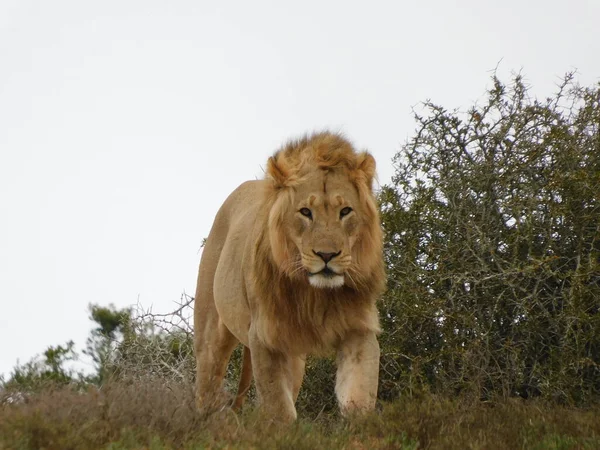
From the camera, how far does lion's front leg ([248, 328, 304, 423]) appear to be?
5590 millimetres

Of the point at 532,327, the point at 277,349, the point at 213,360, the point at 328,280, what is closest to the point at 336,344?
the point at 277,349

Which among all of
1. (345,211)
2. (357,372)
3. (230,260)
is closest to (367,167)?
(345,211)

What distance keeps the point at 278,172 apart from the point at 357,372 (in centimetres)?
129

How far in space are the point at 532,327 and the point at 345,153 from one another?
2.60m

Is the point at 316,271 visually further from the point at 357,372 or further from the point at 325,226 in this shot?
the point at 357,372

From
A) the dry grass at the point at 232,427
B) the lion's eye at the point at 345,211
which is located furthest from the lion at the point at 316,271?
the dry grass at the point at 232,427

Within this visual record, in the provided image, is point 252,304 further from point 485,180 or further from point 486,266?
point 485,180

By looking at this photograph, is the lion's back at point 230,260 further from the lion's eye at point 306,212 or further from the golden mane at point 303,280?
the lion's eye at point 306,212

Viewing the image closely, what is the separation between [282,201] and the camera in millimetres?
5512

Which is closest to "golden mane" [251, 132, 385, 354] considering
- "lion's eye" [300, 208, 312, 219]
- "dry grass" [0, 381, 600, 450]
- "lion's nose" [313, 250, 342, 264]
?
"lion's eye" [300, 208, 312, 219]

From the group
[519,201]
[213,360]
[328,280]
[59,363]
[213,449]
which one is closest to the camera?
[213,449]

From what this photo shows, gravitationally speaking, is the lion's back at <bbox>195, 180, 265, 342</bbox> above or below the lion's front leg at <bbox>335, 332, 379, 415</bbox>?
above

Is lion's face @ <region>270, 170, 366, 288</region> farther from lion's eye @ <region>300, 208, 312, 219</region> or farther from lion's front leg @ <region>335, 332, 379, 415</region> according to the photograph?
lion's front leg @ <region>335, 332, 379, 415</region>

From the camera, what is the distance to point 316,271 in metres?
5.22
